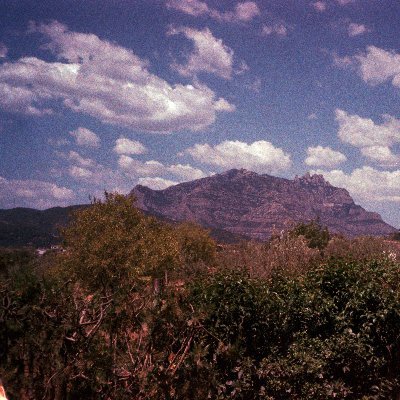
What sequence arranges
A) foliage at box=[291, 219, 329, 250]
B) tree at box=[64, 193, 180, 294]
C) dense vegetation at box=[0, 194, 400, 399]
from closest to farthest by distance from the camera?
dense vegetation at box=[0, 194, 400, 399] < tree at box=[64, 193, 180, 294] < foliage at box=[291, 219, 329, 250]

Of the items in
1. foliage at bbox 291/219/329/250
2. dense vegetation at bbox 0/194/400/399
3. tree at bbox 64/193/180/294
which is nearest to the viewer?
dense vegetation at bbox 0/194/400/399

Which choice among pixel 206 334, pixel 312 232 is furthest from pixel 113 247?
pixel 312 232

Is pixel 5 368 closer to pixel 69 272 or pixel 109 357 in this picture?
pixel 109 357

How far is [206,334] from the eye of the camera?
5996 millimetres

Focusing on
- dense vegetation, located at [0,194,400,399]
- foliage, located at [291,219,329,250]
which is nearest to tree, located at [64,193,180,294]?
dense vegetation, located at [0,194,400,399]

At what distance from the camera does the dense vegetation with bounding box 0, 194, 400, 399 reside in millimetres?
3812

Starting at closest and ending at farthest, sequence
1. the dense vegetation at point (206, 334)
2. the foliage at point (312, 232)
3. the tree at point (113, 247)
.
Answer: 1. the dense vegetation at point (206, 334)
2. the tree at point (113, 247)
3. the foliage at point (312, 232)

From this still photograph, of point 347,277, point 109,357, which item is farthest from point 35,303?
point 347,277

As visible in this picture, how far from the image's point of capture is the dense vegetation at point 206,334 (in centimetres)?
381

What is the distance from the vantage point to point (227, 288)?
7578 millimetres

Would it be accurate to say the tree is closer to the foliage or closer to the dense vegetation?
the dense vegetation

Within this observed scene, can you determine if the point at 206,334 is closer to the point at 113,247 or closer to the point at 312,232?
the point at 113,247

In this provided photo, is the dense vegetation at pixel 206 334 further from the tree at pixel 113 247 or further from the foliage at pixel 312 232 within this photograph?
the foliage at pixel 312 232

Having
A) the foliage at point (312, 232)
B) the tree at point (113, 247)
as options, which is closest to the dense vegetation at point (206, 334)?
the tree at point (113, 247)
